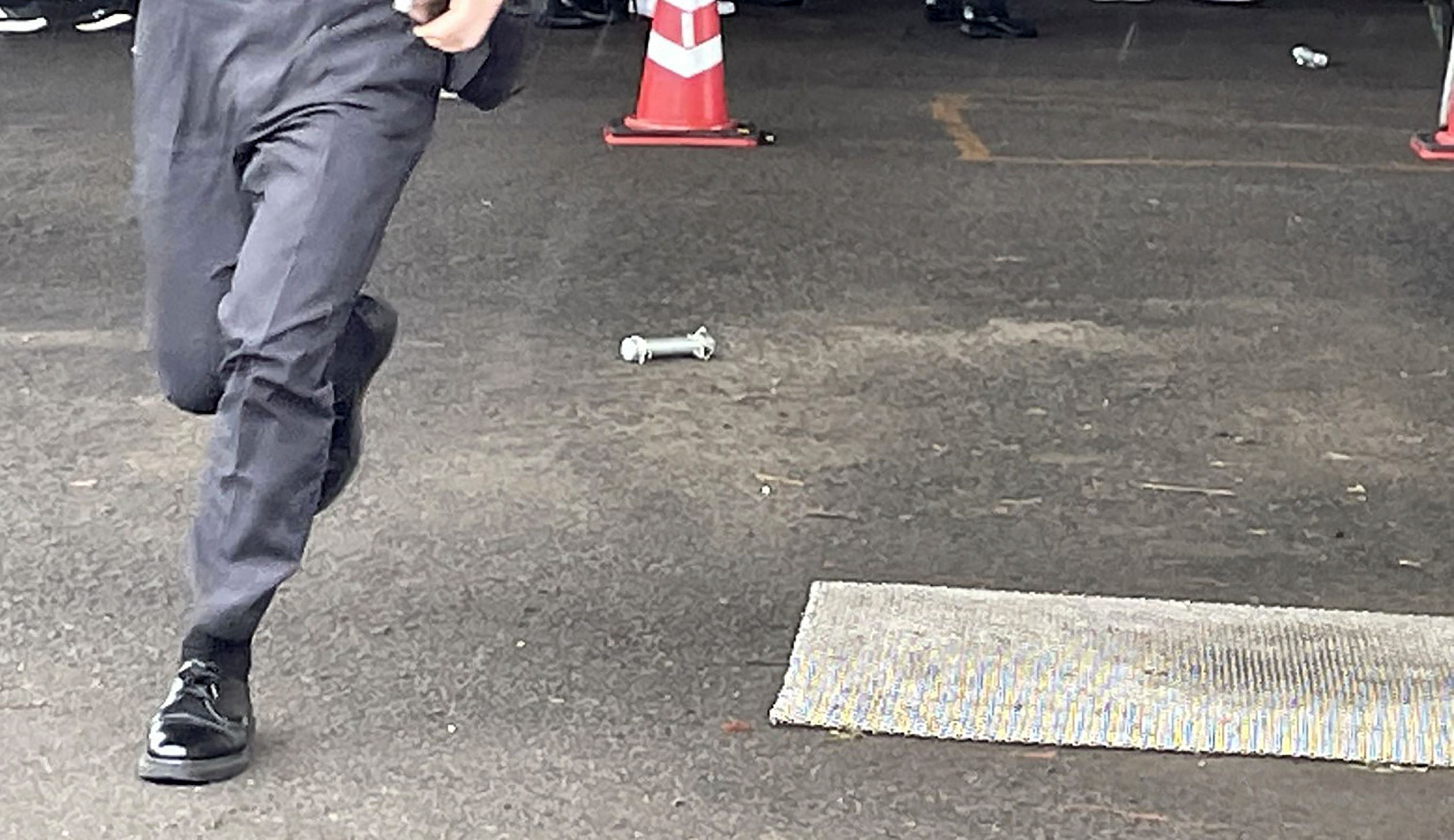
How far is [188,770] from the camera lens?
3.32m

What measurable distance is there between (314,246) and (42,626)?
1.13 meters

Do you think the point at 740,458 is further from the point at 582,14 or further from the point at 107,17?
the point at 107,17

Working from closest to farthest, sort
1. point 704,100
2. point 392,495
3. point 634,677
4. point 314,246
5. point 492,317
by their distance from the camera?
point 314,246
point 634,677
point 392,495
point 492,317
point 704,100

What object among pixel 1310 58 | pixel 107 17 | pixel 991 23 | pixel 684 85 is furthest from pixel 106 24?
pixel 1310 58

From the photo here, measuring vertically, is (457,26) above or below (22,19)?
above

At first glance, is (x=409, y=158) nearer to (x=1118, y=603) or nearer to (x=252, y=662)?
(x=252, y=662)

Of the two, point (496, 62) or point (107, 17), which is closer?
point (496, 62)

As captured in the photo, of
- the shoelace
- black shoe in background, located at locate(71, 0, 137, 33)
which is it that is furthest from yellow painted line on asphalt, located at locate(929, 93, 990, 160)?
the shoelace

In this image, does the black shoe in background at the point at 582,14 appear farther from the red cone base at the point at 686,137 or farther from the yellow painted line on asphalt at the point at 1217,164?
the yellow painted line on asphalt at the point at 1217,164

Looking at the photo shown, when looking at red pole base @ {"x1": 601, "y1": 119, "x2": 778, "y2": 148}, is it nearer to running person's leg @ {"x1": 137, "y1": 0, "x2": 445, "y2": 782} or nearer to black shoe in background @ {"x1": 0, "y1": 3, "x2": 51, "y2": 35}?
black shoe in background @ {"x1": 0, "y1": 3, "x2": 51, "y2": 35}

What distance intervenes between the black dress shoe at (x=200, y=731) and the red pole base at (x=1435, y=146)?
6.22 meters

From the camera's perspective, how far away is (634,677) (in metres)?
3.75

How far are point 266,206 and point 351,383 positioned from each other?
0.57m

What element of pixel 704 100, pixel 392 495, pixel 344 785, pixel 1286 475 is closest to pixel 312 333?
pixel 344 785
